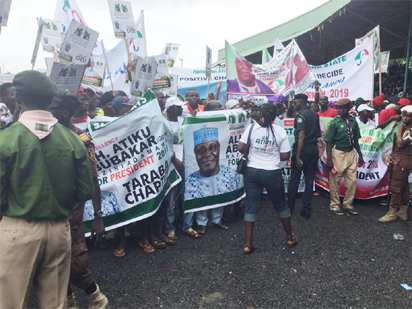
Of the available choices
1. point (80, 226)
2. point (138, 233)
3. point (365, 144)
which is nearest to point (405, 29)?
point (365, 144)

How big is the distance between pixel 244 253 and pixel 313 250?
0.87 metres

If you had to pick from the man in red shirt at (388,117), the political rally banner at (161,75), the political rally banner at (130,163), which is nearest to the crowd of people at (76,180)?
the political rally banner at (130,163)

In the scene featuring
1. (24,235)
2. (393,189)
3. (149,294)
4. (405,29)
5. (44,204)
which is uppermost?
(405,29)

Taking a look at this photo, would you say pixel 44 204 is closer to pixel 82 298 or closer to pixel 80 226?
pixel 80 226

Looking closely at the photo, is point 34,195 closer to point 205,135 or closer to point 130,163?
point 130,163

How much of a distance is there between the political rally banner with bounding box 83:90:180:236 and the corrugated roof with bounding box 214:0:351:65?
10541mm

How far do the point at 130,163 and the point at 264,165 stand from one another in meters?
1.60

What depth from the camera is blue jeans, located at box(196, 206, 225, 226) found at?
4570mm

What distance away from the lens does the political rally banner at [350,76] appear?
719 cm

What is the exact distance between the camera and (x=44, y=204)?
6.07 ft

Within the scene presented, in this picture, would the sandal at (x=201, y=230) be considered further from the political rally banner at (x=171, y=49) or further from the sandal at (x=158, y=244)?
the political rally banner at (x=171, y=49)

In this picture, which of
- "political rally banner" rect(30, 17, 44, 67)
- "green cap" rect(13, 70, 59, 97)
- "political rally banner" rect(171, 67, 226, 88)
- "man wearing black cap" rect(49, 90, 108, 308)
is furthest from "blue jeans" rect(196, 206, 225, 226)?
"political rally banner" rect(171, 67, 226, 88)

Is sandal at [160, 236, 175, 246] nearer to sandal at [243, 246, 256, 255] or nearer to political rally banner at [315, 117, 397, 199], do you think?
sandal at [243, 246, 256, 255]

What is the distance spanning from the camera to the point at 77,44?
416 centimetres
